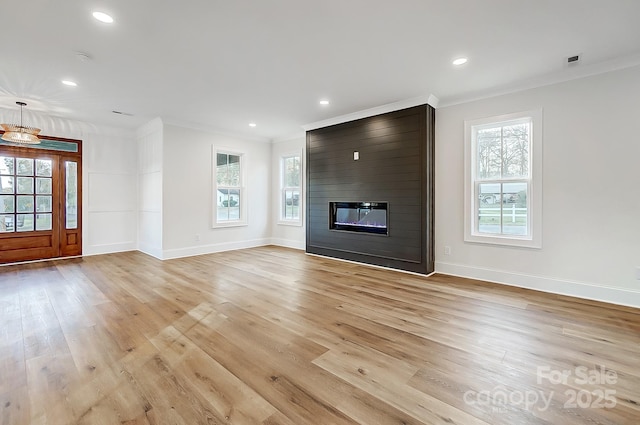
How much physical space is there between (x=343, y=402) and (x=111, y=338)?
2.02 m

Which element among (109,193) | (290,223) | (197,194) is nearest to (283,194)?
(290,223)

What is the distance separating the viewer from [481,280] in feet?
13.6

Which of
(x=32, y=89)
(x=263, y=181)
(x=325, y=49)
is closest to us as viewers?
(x=325, y=49)

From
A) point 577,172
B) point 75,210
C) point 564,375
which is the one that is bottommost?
point 564,375

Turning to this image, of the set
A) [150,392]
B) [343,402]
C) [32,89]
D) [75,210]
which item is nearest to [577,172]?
[343,402]

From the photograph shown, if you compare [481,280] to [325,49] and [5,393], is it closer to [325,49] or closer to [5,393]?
[325,49]

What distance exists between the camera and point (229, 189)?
6688 mm

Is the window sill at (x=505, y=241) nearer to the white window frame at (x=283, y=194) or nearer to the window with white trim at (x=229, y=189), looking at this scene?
the white window frame at (x=283, y=194)

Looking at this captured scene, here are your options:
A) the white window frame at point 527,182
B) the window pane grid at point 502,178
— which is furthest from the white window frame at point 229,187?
the window pane grid at point 502,178

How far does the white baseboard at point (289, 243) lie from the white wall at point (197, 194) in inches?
17.0

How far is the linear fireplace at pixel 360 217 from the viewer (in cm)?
500

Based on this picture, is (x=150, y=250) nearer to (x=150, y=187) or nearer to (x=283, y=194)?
(x=150, y=187)

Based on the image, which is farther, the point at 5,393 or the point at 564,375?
the point at 564,375

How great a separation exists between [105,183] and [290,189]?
158 inches
